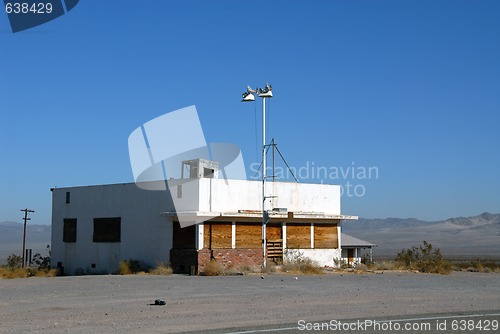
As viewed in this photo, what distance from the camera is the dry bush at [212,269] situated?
111ft

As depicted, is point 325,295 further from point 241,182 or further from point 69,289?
point 241,182

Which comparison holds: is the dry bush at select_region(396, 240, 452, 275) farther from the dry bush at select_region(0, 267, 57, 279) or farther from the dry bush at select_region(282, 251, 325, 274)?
the dry bush at select_region(0, 267, 57, 279)

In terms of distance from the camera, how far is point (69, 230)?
41531 mm

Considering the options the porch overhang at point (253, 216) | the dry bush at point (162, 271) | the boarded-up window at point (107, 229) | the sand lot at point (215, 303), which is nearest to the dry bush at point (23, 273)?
the boarded-up window at point (107, 229)

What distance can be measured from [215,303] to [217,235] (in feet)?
55.8

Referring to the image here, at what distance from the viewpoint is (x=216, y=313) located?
16.7 m

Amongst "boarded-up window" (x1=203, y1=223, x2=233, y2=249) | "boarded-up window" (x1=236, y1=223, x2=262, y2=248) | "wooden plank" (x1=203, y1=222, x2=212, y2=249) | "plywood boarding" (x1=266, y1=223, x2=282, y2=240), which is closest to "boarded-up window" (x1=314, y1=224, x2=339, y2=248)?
"plywood boarding" (x1=266, y1=223, x2=282, y2=240)

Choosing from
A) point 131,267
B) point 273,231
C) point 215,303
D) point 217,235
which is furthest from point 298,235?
point 215,303

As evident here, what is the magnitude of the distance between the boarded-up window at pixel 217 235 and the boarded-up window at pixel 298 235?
3.89m

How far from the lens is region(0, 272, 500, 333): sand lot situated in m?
14.9

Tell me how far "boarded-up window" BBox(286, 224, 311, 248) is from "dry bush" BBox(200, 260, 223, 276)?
5.97 m

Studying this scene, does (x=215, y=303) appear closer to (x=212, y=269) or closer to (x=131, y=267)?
(x=212, y=269)

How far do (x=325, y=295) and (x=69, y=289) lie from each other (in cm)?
885

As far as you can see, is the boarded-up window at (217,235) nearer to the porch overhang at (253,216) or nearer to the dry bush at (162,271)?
the porch overhang at (253,216)
